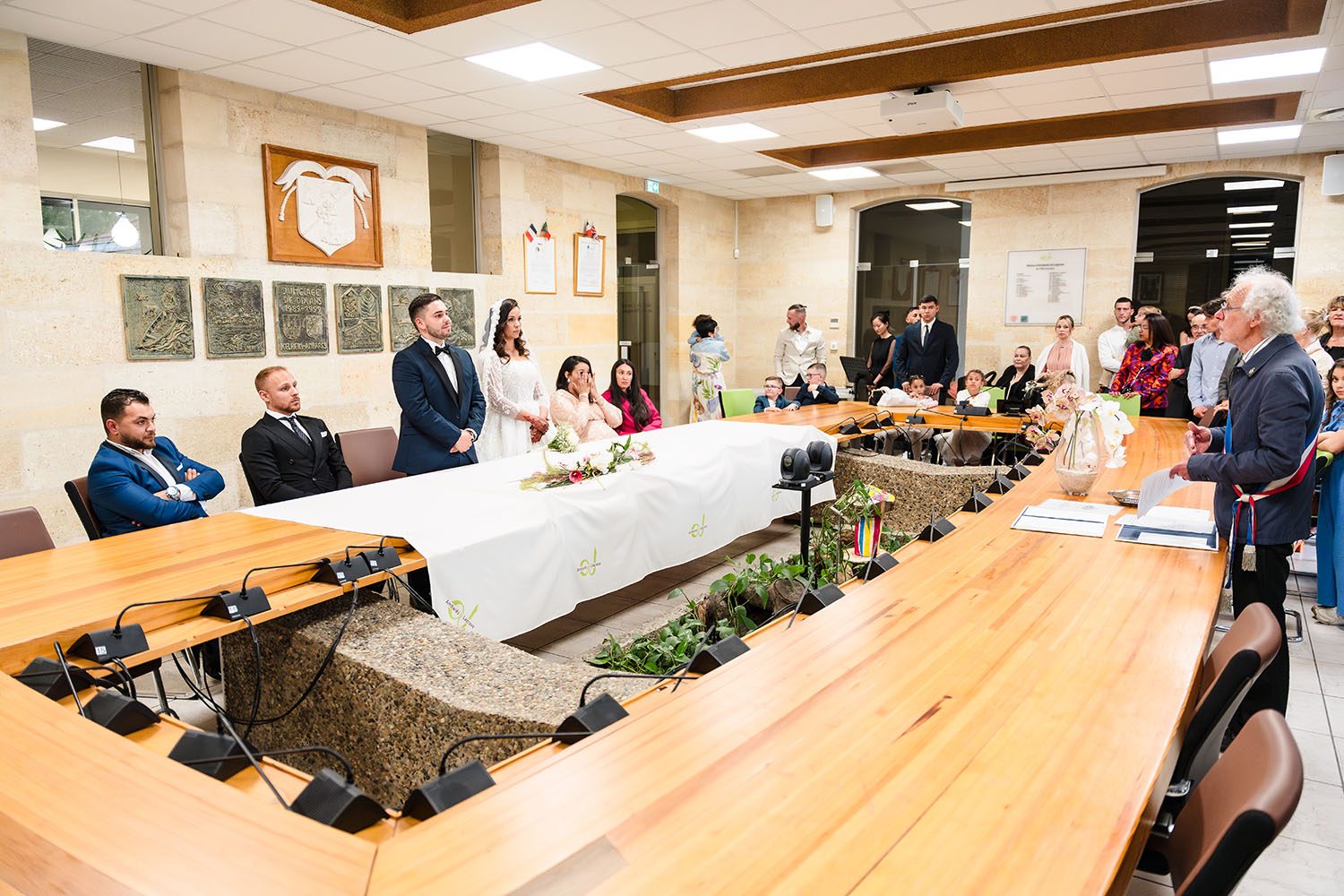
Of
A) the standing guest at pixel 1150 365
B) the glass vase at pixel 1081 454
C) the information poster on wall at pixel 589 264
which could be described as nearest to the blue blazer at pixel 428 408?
the glass vase at pixel 1081 454

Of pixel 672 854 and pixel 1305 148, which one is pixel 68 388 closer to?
pixel 672 854

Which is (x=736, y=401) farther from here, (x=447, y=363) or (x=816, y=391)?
(x=447, y=363)

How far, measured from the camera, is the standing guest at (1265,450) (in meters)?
2.48

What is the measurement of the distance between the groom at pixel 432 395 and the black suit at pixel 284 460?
47 centimetres

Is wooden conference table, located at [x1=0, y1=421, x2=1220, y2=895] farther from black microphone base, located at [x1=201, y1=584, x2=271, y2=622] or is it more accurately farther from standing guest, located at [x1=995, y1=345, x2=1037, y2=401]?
standing guest, located at [x1=995, y1=345, x2=1037, y2=401]

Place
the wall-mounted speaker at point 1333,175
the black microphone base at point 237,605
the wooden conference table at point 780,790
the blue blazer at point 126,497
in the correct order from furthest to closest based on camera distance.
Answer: the wall-mounted speaker at point 1333,175 → the blue blazer at point 126,497 → the black microphone base at point 237,605 → the wooden conference table at point 780,790

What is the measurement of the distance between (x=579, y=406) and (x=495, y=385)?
54 cm

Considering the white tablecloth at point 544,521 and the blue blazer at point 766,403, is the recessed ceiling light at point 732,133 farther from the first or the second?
the white tablecloth at point 544,521

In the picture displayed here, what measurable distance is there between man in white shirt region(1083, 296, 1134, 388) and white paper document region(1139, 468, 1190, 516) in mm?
6366

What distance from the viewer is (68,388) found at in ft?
15.9

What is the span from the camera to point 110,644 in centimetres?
192

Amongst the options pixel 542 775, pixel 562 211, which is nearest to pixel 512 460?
pixel 542 775

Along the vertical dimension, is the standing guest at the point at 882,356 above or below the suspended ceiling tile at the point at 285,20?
below

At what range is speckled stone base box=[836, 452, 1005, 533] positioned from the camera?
195 inches
